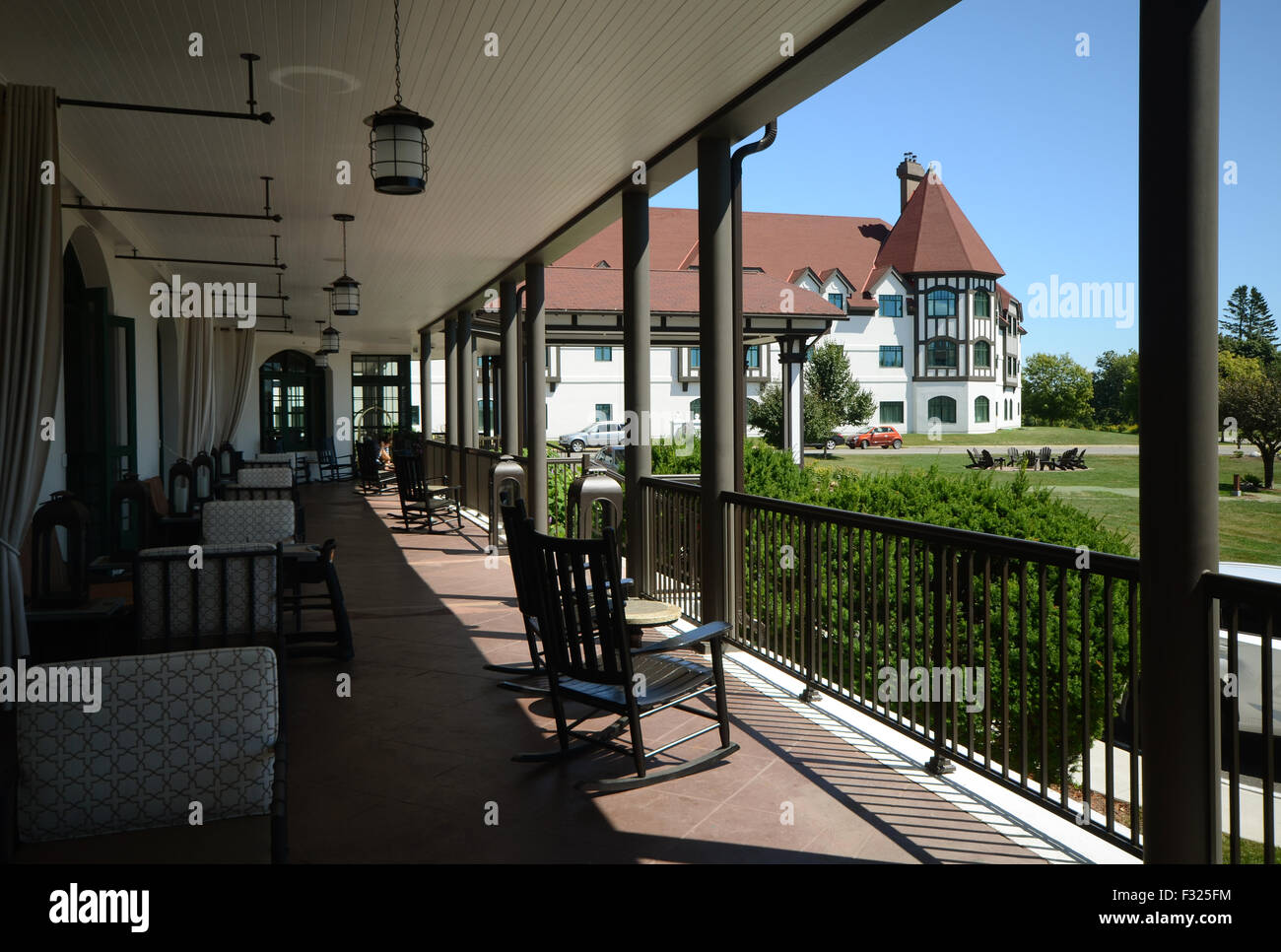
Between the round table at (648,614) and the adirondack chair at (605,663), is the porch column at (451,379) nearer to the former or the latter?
the round table at (648,614)

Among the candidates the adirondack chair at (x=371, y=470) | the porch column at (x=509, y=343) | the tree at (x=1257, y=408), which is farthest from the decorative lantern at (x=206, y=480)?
the tree at (x=1257, y=408)

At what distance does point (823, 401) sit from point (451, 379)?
19.4m

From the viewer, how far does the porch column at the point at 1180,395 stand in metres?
2.19

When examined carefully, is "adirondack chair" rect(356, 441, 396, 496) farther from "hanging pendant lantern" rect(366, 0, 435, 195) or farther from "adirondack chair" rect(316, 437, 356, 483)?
"hanging pendant lantern" rect(366, 0, 435, 195)

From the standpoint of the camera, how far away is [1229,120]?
2.04m

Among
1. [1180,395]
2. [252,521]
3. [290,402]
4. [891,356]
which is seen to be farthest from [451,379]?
[891,356]

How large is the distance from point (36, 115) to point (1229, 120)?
4093 mm

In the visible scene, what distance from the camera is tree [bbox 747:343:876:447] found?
29.4 meters

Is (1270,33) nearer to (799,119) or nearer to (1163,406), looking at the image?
(799,119)

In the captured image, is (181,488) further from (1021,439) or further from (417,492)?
(1021,439)

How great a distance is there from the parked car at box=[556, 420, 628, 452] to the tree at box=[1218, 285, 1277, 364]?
81.7 feet

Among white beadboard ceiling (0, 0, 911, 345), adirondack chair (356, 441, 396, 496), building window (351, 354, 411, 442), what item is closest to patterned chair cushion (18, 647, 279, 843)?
white beadboard ceiling (0, 0, 911, 345)

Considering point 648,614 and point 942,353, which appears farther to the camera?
→ point 942,353

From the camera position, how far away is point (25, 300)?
3689mm
